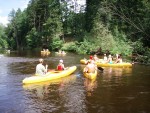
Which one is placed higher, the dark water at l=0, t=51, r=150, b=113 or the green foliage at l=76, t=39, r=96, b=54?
the green foliage at l=76, t=39, r=96, b=54

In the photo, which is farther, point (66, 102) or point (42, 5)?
point (42, 5)

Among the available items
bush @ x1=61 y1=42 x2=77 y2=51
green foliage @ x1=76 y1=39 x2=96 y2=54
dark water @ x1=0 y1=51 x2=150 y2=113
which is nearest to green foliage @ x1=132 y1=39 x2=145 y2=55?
green foliage @ x1=76 y1=39 x2=96 y2=54

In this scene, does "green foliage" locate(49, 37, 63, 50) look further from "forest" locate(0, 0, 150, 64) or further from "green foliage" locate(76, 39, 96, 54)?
"green foliage" locate(76, 39, 96, 54)

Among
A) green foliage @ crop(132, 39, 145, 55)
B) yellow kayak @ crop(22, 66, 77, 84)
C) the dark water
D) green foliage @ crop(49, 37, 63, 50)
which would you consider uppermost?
green foliage @ crop(49, 37, 63, 50)

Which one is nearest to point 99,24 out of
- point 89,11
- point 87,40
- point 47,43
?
point 87,40

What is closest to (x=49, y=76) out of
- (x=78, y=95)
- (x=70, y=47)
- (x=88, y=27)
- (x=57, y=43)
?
(x=78, y=95)

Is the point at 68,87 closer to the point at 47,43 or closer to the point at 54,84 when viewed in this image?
the point at 54,84

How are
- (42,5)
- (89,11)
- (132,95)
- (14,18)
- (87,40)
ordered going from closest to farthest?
(132,95) < (87,40) < (89,11) < (42,5) < (14,18)

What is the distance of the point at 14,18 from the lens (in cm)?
8481

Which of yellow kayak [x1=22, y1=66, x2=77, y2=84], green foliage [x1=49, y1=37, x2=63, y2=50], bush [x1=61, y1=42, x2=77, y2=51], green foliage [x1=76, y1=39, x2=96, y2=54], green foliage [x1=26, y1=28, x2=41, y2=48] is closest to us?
yellow kayak [x1=22, y1=66, x2=77, y2=84]

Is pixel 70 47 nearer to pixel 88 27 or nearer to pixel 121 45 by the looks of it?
pixel 88 27

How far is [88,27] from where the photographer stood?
5497cm

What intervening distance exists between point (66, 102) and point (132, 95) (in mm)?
3473

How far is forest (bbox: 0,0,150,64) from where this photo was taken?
32125 mm
